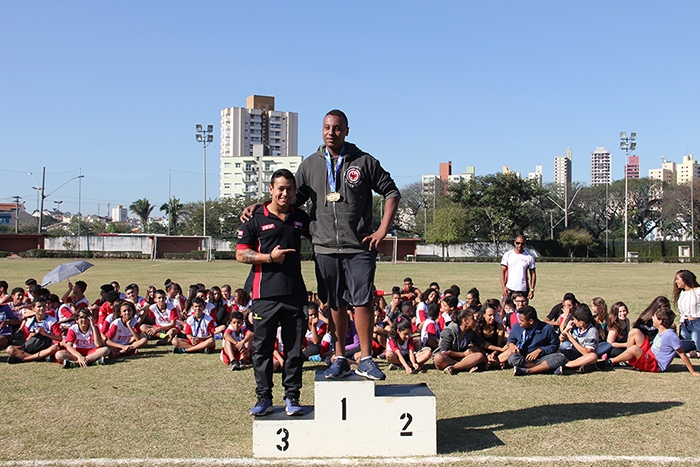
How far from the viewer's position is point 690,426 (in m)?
5.72

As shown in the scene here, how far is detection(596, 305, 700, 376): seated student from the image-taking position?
8664mm

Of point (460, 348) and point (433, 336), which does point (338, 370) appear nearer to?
point (460, 348)

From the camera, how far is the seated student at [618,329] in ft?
31.0

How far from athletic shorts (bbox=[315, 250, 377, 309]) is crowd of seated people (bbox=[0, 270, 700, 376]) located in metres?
2.12

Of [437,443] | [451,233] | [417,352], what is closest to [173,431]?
[437,443]

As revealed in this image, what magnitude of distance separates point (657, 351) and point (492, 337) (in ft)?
7.38

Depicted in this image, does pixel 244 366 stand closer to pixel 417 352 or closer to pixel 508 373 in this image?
pixel 417 352

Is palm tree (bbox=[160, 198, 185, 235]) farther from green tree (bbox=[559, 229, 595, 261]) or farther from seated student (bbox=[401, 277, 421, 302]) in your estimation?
seated student (bbox=[401, 277, 421, 302])

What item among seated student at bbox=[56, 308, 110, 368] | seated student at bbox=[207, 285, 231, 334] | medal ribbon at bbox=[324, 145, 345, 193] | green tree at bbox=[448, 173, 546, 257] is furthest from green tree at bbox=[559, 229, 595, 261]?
medal ribbon at bbox=[324, 145, 345, 193]

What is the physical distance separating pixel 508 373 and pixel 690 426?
2956 millimetres

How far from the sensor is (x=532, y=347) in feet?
28.9

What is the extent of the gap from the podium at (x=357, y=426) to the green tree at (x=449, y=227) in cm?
7100

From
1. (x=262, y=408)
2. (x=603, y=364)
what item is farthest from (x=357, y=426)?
(x=603, y=364)

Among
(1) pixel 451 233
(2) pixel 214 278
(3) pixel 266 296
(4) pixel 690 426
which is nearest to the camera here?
(3) pixel 266 296
